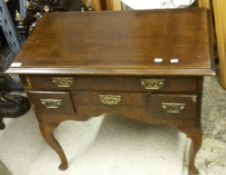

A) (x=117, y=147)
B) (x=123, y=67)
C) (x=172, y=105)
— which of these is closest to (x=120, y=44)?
(x=123, y=67)

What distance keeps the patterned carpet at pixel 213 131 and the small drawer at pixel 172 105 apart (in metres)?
0.40

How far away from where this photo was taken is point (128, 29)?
122 centimetres

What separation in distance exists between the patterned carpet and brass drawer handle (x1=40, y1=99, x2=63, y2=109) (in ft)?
2.13

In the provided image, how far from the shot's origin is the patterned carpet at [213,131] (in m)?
1.43

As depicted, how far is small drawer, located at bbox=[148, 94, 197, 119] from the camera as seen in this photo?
42.7 inches

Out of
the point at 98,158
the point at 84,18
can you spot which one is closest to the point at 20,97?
the point at 98,158

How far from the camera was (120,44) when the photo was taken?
1.16m

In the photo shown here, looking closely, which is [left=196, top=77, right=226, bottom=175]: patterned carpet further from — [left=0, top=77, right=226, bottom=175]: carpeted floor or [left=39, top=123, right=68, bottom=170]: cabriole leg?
[left=39, top=123, right=68, bottom=170]: cabriole leg

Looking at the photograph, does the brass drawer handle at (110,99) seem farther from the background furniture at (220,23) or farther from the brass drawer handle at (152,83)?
the background furniture at (220,23)

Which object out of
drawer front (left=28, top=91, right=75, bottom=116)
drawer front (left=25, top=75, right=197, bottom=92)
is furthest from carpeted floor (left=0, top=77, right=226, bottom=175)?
drawer front (left=25, top=75, right=197, bottom=92)

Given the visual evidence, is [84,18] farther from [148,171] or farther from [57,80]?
[148,171]

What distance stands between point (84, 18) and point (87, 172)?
2.13 ft

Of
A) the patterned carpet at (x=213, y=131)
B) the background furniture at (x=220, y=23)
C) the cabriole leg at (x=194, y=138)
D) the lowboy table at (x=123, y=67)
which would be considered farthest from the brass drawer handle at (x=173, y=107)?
the background furniture at (x=220, y=23)

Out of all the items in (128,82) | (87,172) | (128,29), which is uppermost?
(128,29)
